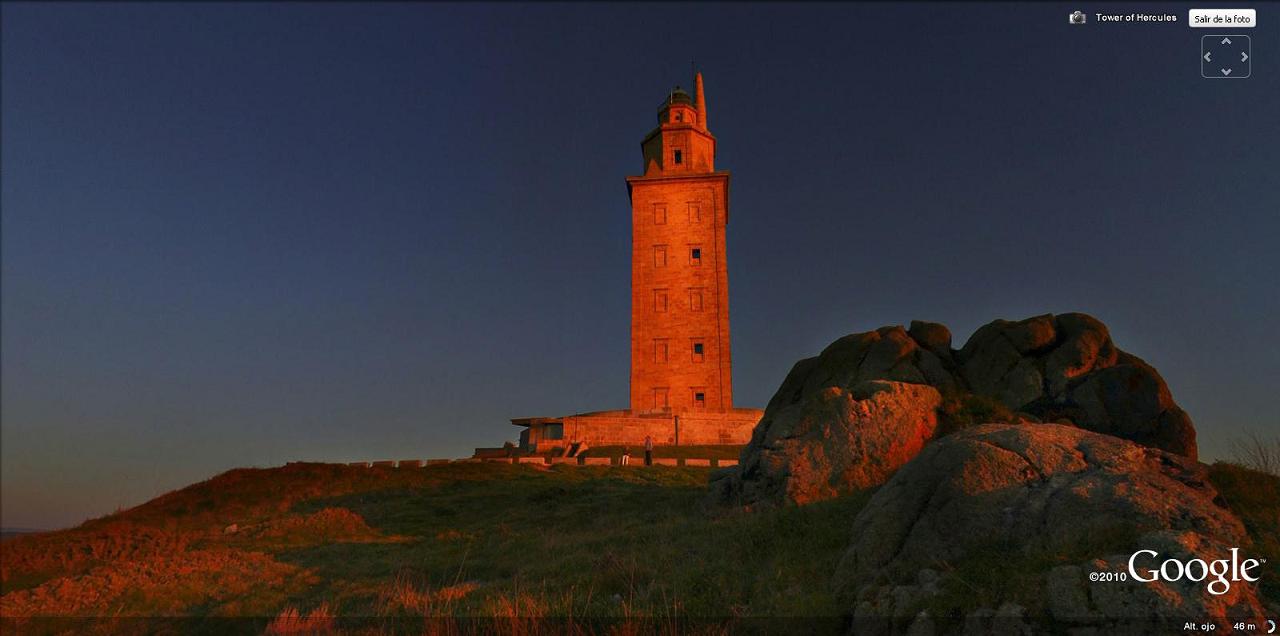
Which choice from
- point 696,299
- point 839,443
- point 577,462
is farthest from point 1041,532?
point 696,299

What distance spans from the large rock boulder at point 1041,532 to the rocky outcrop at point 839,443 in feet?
15.4

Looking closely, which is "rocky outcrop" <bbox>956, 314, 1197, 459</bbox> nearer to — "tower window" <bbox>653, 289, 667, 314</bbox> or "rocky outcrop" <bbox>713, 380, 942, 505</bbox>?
"rocky outcrop" <bbox>713, 380, 942, 505</bbox>

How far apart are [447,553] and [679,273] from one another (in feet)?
147

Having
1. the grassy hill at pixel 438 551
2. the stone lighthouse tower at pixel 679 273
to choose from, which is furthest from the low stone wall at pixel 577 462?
the stone lighthouse tower at pixel 679 273

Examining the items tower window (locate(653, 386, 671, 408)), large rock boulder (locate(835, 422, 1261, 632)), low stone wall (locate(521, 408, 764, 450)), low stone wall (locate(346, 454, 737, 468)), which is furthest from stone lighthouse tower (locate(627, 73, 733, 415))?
large rock boulder (locate(835, 422, 1261, 632))

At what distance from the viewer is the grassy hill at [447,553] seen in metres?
9.28

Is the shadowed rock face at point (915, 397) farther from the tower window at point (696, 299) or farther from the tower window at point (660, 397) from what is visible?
the tower window at point (696, 299)

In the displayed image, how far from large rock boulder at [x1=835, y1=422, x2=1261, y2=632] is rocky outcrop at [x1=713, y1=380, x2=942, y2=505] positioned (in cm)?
471

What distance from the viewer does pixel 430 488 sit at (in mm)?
28891

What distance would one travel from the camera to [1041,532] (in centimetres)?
801

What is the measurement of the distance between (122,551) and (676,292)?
1714 inches

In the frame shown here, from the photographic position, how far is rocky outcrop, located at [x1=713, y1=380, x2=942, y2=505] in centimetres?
1527

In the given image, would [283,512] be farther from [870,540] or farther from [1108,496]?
[1108,496]

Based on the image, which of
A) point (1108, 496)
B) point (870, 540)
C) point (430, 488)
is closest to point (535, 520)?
point (430, 488)
